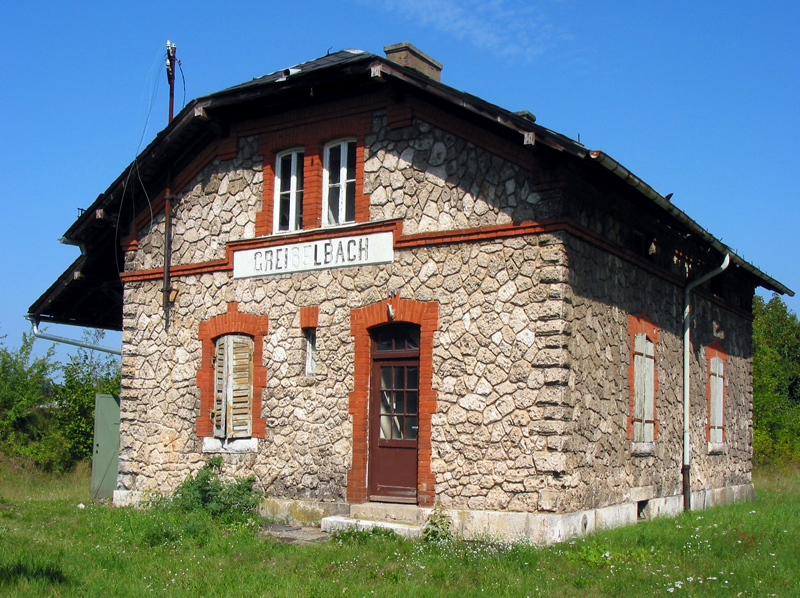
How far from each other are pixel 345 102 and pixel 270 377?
4091 millimetres

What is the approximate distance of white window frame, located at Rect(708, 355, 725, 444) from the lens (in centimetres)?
1492

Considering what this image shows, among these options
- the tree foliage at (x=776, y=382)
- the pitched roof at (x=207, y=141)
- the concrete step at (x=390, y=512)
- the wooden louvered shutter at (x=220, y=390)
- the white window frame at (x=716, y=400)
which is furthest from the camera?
the tree foliage at (x=776, y=382)

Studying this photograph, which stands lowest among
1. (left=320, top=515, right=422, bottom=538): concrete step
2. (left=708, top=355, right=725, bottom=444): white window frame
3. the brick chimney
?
(left=320, top=515, right=422, bottom=538): concrete step

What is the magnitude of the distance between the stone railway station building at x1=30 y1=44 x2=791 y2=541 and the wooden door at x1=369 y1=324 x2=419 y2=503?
0.10 feet

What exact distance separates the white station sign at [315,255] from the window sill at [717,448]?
736cm

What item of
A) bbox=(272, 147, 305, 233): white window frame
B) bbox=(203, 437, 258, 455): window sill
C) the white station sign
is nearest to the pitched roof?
bbox=(272, 147, 305, 233): white window frame

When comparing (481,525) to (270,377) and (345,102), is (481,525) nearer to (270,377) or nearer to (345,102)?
(270,377)

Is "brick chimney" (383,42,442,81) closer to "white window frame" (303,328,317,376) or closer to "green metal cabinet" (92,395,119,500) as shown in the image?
"white window frame" (303,328,317,376)

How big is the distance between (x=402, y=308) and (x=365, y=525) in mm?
2772

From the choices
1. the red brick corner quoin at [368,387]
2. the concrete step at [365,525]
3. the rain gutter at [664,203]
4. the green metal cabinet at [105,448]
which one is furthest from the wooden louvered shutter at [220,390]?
the rain gutter at [664,203]

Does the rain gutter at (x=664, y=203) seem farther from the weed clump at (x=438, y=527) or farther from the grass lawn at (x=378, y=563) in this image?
the weed clump at (x=438, y=527)

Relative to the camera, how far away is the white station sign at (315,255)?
441 inches

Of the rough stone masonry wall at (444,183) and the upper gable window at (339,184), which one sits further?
the upper gable window at (339,184)

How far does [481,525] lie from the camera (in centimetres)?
974
